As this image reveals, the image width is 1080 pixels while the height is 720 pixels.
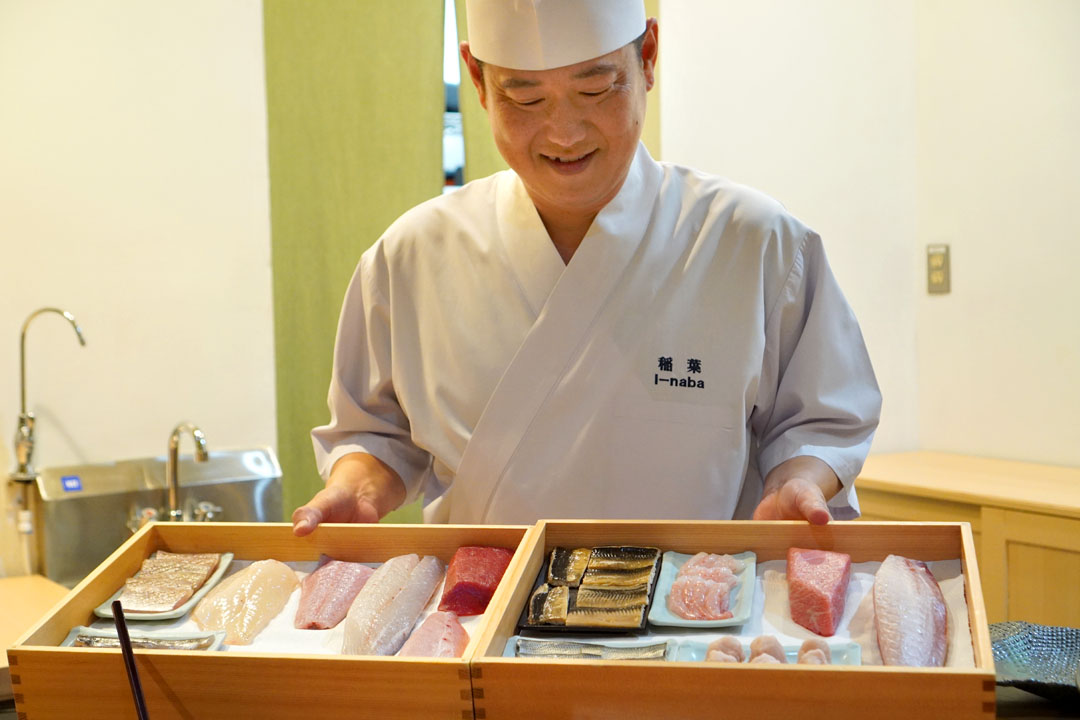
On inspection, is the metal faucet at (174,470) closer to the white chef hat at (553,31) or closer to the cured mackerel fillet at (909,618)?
the white chef hat at (553,31)

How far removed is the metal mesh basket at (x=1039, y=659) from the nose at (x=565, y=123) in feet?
2.62

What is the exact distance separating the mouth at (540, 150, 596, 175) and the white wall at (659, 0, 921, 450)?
6.15 ft

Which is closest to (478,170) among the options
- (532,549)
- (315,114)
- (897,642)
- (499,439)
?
(315,114)

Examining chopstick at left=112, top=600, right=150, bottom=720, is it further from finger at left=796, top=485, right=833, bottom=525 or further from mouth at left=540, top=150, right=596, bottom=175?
mouth at left=540, top=150, right=596, bottom=175

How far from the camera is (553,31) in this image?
133cm

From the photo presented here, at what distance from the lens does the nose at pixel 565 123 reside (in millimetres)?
1346

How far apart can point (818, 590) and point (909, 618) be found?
9 cm

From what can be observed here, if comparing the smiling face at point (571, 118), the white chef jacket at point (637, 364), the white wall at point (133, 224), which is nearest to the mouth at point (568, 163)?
the smiling face at point (571, 118)

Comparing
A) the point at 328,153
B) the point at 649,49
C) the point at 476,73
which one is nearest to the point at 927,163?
the point at 328,153

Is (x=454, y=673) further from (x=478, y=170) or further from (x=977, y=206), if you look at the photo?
(x=977, y=206)

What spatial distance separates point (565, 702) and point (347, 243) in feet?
7.89

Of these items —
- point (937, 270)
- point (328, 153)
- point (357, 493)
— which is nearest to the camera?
point (357, 493)

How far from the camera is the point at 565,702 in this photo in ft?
2.68

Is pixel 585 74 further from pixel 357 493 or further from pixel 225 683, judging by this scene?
pixel 225 683
